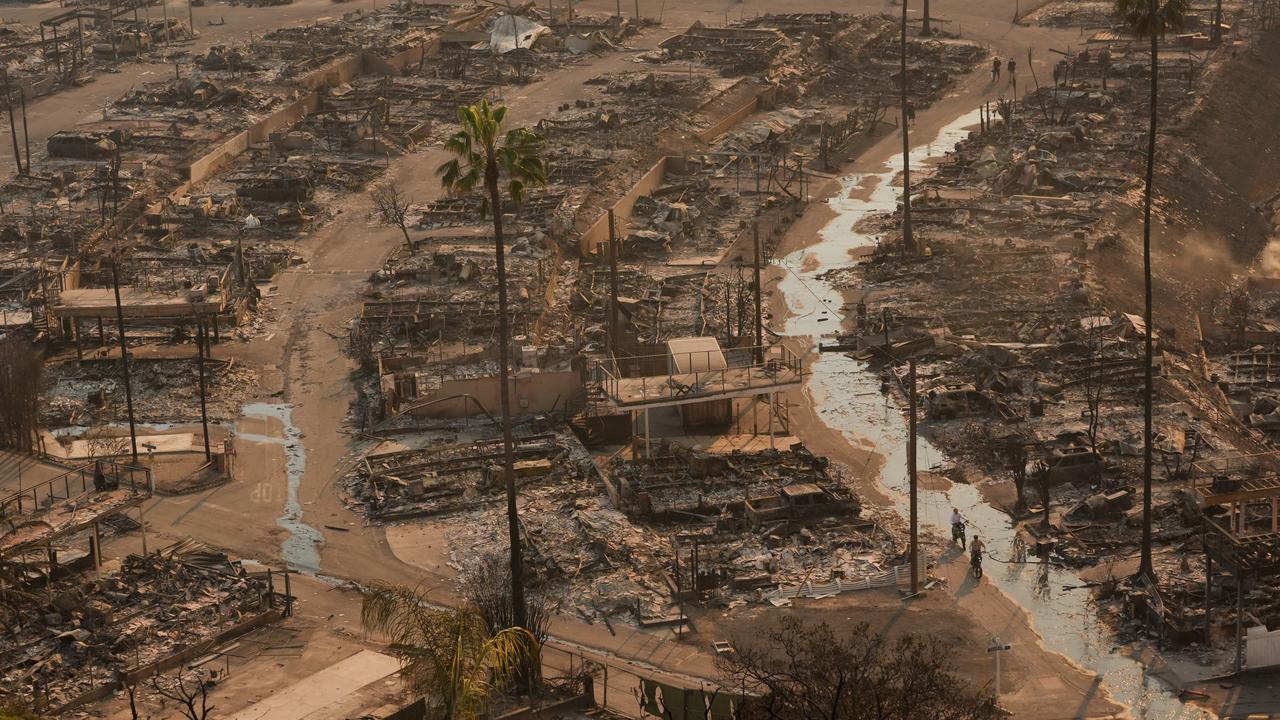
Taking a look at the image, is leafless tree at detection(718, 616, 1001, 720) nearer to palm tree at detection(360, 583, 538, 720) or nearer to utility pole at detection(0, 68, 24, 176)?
palm tree at detection(360, 583, 538, 720)

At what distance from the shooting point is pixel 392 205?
87562mm

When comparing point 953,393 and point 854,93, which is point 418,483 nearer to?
point 953,393

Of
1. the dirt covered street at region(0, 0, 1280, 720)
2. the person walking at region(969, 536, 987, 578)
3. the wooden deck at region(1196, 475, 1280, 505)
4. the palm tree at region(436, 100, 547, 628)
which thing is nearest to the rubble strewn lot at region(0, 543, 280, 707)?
the dirt covered street at region(0, 0, 1280, 720)

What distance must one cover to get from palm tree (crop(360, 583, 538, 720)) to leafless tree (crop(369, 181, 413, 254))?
40899mm

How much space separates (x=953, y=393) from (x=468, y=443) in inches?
601

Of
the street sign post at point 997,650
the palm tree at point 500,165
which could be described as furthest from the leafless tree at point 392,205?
the street sign post at point 997,650

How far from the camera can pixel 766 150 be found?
99750 mm

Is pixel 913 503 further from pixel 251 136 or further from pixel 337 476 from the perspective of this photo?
pixel 251 136

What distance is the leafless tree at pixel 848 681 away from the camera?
125 ft

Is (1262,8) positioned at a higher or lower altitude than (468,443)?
higher

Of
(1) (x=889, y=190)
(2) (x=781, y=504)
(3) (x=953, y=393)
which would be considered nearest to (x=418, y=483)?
(2) (x=781, y=504)

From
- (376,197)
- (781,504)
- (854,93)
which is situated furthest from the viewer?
(854,93)

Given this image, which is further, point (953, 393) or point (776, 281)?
point (776, 281)

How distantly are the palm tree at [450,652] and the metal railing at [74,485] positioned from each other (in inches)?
666
